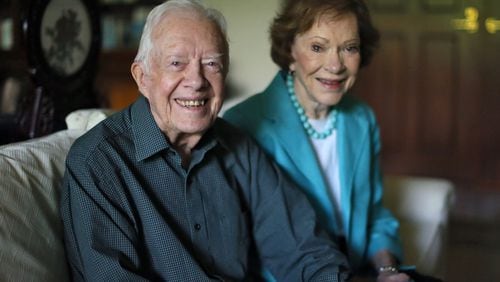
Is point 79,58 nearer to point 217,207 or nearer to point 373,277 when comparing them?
point 217,207

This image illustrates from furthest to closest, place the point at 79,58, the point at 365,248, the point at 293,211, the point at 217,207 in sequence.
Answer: the point at 79,58, the point at 365,248, the point at 293,211, the point at 217,207

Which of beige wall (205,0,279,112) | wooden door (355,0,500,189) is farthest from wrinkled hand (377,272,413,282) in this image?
wooden door (355,0,500,189)

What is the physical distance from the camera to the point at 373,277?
1.68 m

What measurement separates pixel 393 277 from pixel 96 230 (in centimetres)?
79

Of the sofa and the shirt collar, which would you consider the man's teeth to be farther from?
the sofa

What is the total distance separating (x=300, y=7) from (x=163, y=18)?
1.67 ft

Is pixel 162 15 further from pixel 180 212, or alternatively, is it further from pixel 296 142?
pixel 296 142

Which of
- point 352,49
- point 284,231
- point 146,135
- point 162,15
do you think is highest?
point 162,15

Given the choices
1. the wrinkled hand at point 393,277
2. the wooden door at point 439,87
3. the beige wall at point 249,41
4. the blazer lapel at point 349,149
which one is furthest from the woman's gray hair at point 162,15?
the wooden door at point 439,87

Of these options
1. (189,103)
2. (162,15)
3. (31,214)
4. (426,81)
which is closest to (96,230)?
(31,214)

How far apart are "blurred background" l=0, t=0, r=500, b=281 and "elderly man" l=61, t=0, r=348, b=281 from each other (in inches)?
89.6

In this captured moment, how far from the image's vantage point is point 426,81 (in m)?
4.14

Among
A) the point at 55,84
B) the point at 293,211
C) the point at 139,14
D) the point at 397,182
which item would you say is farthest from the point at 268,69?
the point at 293,211

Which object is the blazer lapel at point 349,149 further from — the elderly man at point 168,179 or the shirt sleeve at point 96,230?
the shirt sleeve at point 96,230
